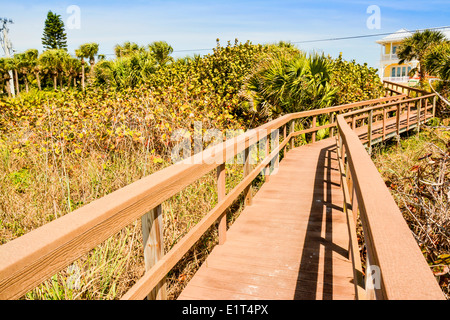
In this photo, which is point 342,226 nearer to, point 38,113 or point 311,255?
point 311,255

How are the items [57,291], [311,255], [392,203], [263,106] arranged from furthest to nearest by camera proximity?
[263,106] < [311,255] < [57,291] < [392,203]

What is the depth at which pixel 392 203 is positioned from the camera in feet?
5.31

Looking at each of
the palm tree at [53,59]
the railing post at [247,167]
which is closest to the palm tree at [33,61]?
the palm tree at [53,59]

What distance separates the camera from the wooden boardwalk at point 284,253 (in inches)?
122

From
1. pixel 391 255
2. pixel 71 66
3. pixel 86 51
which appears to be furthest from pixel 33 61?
pixel 391 255

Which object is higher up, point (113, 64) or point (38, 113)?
point (113, 64)

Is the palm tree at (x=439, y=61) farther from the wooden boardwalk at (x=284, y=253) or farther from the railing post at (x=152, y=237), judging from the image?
the railing post at (x=152, y=237)

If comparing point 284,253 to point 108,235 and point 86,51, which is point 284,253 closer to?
point 108,235

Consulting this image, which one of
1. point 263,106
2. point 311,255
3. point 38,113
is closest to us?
point 311,255

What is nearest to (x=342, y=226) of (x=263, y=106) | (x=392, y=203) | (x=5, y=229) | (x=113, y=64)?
(x=392, y=203)

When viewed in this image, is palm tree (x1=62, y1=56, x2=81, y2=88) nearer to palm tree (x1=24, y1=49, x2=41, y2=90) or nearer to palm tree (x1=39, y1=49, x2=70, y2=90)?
palm tree (x1=39, y1=49, x2=70, y2=90)

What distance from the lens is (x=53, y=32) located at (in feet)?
240

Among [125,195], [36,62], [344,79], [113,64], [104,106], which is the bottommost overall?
[125,195]

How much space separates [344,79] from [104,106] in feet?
34.7
